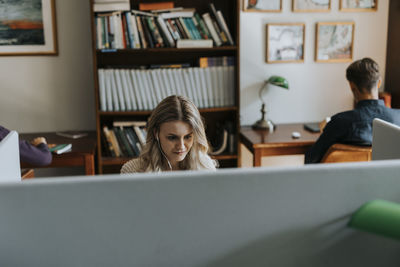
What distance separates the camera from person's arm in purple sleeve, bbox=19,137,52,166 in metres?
2.75

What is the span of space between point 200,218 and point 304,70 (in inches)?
124

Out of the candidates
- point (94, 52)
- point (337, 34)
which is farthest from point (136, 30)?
point (337, 34)

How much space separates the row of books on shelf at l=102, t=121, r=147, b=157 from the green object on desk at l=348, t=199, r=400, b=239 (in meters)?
2.73

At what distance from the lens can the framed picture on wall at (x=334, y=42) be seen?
11.8 ft

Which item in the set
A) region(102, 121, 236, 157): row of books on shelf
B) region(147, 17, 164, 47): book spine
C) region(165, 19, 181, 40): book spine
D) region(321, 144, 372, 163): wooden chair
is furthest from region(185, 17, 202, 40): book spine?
region(321, 144, 372, 163): wooden chair

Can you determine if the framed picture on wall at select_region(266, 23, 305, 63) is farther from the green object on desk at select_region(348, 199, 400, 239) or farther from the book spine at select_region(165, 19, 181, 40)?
the green object on desk at select_region(348, 199, 400, 239)

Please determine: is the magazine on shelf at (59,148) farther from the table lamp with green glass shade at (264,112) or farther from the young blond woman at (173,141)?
the table lamp with green glass shade at (264,112)

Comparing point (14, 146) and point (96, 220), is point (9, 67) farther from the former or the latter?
point (96, 220)

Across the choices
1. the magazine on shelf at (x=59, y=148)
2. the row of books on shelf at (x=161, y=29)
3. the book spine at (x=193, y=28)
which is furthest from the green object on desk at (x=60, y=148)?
the book spine at (x=193, y=28)

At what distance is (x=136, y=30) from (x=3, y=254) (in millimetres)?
2678

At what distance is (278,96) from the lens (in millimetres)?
3703

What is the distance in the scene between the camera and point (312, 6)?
140 inches

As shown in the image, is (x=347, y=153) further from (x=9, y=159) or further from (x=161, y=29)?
(x=9, y=159)

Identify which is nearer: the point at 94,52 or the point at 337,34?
the point at 94,52
